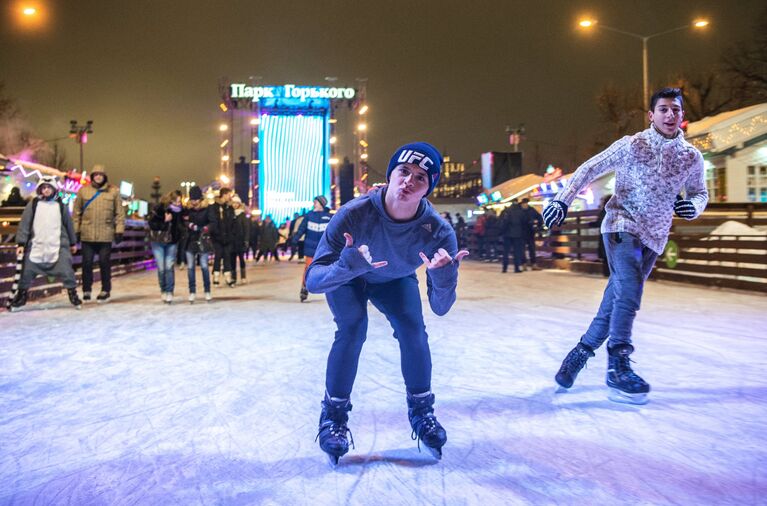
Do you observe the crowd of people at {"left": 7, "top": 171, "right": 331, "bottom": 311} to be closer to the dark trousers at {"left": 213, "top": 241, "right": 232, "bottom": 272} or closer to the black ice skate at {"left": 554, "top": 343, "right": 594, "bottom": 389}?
the dark trousers at {"left": 213, "top": 241, "right": 232, "bottom": 272}

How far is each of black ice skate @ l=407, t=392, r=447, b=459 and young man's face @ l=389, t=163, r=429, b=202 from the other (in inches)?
34.4

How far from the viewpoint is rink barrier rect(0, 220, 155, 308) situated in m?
8.18

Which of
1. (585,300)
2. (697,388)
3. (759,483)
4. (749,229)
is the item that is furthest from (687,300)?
(759,483)

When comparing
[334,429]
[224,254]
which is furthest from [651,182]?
[224,254]

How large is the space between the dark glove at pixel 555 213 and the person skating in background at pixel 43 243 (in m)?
6.57

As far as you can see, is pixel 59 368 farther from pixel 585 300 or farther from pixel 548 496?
pixel 585 300

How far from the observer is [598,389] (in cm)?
354

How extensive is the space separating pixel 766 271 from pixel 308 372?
7728mm

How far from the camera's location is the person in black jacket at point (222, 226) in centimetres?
895

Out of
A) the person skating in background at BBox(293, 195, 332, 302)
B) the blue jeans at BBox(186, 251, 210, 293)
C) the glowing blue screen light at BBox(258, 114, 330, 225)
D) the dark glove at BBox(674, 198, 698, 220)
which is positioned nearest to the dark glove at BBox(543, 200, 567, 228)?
the dark glove at BBox(674, 198, 698, 220)

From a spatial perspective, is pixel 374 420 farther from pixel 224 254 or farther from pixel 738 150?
pixel 738 150

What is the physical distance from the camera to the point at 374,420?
2990mm

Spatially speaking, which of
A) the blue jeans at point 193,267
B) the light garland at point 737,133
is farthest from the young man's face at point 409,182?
the light garland at point 737,133

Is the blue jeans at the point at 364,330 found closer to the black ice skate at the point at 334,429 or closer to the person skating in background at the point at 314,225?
the black ice skate at the point at 334,429
